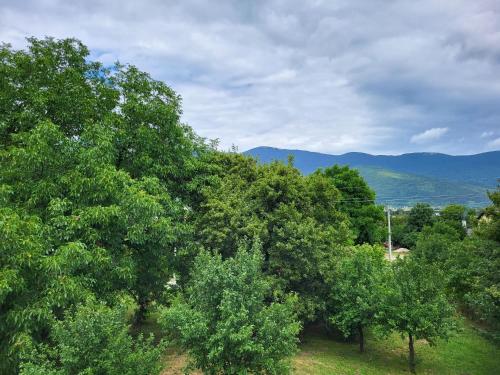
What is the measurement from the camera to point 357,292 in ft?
60.3

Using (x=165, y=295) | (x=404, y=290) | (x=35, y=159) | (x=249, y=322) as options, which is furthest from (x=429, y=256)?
(x=35, y=159)

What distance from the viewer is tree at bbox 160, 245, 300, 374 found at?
10.2 meters

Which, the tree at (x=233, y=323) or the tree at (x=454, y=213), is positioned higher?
the tree at (x=454, y=213)

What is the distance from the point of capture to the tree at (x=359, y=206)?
45875 mm

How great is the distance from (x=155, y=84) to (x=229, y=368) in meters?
13.7

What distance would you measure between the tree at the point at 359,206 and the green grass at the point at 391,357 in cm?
2293

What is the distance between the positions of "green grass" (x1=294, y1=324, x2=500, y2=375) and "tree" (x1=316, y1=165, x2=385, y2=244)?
22931 millimetres

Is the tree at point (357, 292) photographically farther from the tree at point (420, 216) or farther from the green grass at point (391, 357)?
the tree at point (420, 216)

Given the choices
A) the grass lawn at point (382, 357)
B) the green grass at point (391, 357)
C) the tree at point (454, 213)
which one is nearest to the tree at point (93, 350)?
the grass lawn at point (382, 357)

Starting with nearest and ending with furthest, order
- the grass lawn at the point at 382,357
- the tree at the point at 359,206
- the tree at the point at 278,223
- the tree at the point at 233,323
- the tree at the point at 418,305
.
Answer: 1. the tree at the point at 233,323
2. the tree at the point at 418,305
3. the grass lawn at the point at 382,357
4. the tree at the point at 278,223
5. the tree at the point at 359,206

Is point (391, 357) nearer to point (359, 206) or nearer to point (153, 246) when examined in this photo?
point (153, 246)

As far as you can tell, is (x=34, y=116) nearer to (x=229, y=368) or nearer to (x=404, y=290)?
(x=229, y=368)

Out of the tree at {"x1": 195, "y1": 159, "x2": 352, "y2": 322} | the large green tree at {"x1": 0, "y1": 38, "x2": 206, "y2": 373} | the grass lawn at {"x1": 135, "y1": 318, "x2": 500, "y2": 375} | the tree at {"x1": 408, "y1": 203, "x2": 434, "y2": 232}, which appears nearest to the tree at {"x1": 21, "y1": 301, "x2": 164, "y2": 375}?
the large green tree at {"x1": 0, "y1": 38, "x2": 206, "y2": 373}

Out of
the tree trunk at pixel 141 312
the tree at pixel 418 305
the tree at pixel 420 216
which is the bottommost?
the tree trunk at pixel 141 312
